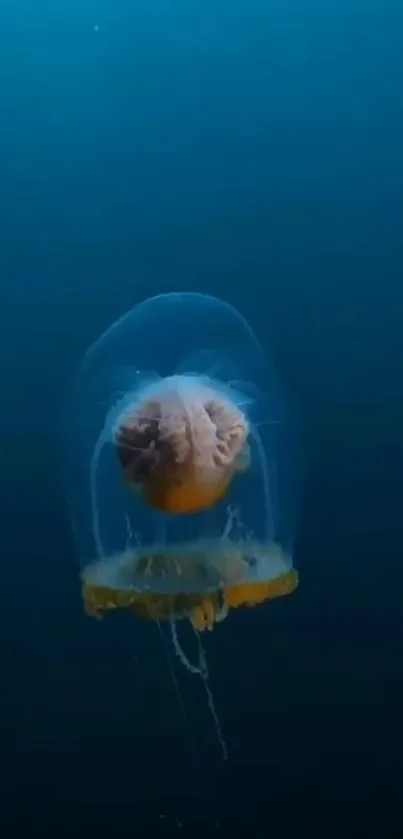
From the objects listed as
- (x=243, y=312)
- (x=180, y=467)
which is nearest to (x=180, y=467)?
(x=180, y=467)

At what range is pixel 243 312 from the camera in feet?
7.55

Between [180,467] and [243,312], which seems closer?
[180,467]

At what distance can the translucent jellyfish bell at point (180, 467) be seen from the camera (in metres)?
1.86

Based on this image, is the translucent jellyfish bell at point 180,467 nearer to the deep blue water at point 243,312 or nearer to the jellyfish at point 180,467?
the jellyfish at point 180,467

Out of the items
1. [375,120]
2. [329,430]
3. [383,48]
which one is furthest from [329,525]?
[383,48]

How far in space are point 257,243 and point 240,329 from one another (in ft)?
0.79

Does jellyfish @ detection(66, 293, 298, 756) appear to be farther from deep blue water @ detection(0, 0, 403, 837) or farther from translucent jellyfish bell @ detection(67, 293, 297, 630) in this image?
deep blue water @ detection(0, 0, 403, 837)

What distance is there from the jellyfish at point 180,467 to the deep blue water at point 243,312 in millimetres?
153

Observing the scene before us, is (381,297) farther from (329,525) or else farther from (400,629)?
(400,629)

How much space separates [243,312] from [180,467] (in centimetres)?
57

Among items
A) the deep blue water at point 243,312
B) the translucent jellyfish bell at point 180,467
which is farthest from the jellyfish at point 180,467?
the deep blue water at point 243,312

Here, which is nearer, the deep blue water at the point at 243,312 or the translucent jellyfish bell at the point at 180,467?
the translucent jellyfish bell at the point at 180,467

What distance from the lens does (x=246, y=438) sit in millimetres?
2006

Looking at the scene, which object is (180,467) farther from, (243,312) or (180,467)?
(243,312)
